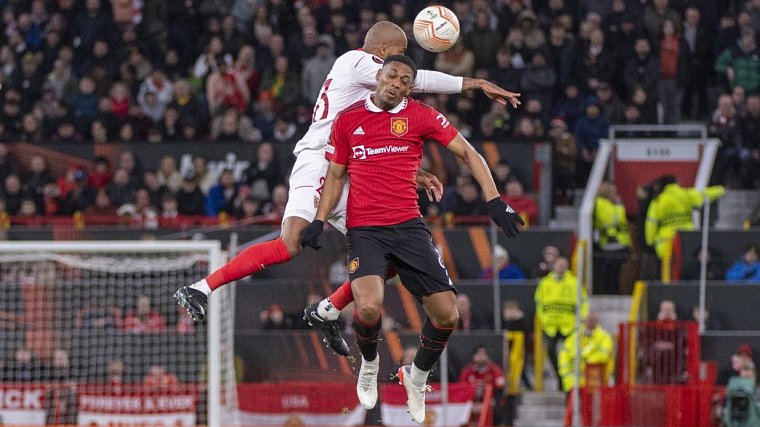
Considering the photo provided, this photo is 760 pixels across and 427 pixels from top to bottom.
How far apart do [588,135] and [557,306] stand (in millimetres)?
4404

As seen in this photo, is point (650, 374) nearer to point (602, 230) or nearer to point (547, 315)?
point (547, 315)

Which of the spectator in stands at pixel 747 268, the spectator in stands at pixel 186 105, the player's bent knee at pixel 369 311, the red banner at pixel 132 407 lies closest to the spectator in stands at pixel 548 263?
the spectator in stands at pixel 747 268

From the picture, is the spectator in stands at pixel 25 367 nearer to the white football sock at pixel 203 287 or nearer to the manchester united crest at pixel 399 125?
the white football sock at pixel 203 287

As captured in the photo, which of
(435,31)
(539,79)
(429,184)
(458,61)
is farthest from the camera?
(458,61)

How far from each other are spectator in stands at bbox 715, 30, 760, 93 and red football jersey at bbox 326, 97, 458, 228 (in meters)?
13.0

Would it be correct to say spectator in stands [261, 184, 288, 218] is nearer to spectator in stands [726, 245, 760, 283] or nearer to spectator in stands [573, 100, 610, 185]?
spectator in stands [573, 100, 610, 185]

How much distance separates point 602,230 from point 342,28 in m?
5.66

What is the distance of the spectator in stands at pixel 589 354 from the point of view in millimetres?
18172

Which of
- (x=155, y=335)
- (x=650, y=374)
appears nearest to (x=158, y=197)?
(x=155, y=335)

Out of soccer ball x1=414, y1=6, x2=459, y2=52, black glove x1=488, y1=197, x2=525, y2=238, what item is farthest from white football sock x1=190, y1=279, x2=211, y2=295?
soccer ball x1=414, y1=6, x2=459, y2=52

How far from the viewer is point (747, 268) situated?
1942 centimetres

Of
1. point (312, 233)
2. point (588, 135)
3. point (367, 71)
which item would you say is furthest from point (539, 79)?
point (312, 233)

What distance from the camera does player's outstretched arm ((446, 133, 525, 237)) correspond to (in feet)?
32.4

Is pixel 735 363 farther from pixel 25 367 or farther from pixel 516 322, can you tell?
pixel 25 367
